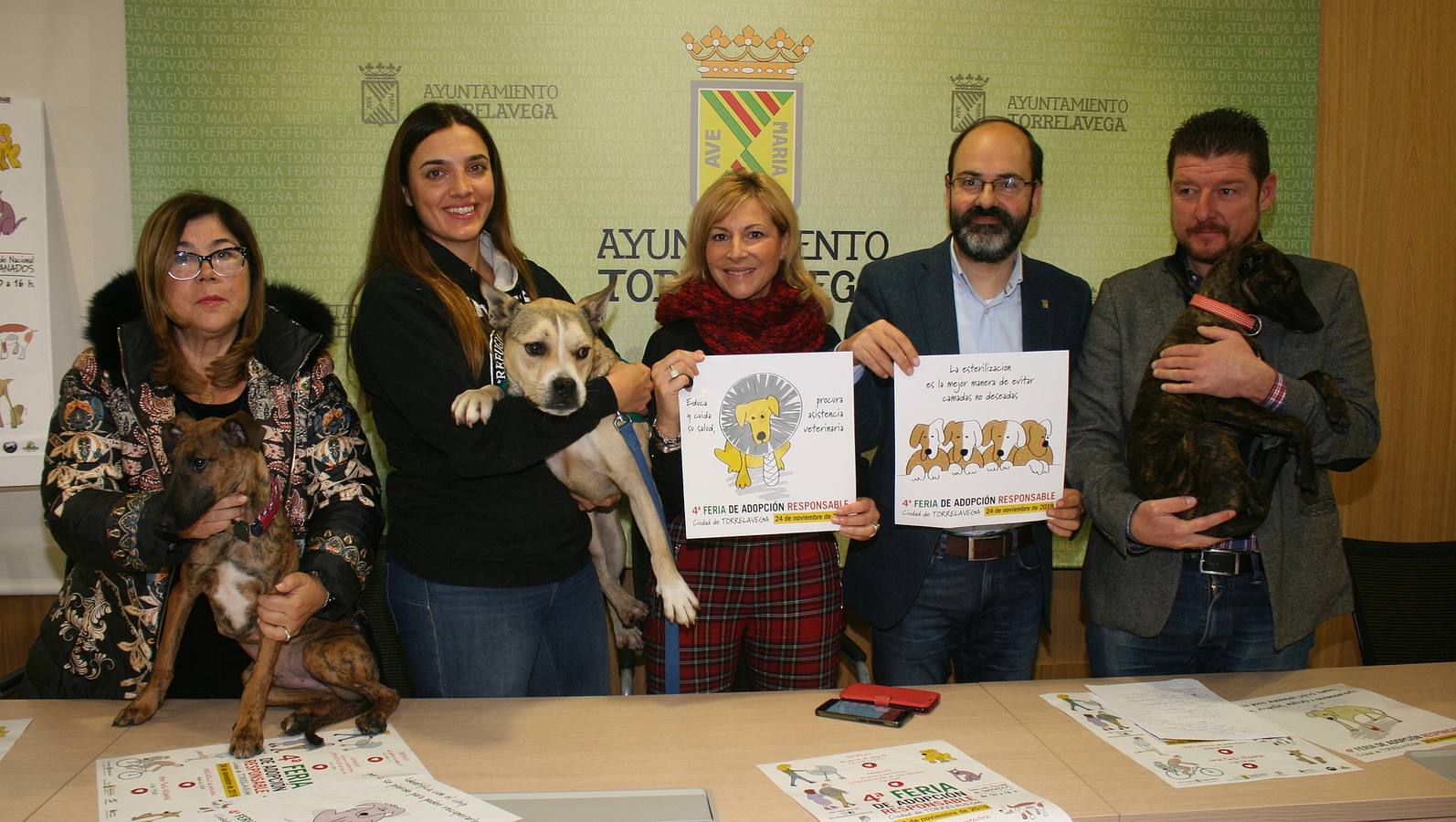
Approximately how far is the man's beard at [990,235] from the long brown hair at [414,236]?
136cm

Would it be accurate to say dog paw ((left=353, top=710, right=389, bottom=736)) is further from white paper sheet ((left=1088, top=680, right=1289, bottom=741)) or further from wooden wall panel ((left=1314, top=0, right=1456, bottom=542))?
wooden wall panel ((left=1314, top=0, right=1456, bottom=542))

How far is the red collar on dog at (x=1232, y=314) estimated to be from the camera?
8.08 ft

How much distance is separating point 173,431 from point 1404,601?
144 inches

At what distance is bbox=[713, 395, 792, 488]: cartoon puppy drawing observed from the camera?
2449 millimetres

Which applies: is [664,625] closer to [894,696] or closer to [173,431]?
[894,696]

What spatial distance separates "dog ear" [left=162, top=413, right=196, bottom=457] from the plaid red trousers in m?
1.27

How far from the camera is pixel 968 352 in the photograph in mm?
2812

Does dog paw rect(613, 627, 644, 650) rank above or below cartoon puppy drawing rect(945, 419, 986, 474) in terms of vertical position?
below

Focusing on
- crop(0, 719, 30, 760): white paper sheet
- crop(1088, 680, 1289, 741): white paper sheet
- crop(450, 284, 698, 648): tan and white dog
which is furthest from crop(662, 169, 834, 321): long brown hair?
crop(0, 719, 30, 760): white paper sheet

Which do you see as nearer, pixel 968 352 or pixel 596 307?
pixel 596 307

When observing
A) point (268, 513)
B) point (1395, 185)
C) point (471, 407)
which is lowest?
point (268, 513)

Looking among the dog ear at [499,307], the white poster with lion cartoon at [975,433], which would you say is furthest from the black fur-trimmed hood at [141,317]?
the white poster with lion cartoon at [975,433]

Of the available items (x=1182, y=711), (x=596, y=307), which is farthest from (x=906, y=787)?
(x=596, y=307)

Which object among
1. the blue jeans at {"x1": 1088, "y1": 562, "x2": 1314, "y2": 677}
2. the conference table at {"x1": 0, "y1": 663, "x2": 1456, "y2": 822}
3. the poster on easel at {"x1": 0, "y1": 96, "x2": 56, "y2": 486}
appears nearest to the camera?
the conference table at {"x1": 0, "y1": 663, "x2": 1456, "y2": 822}
